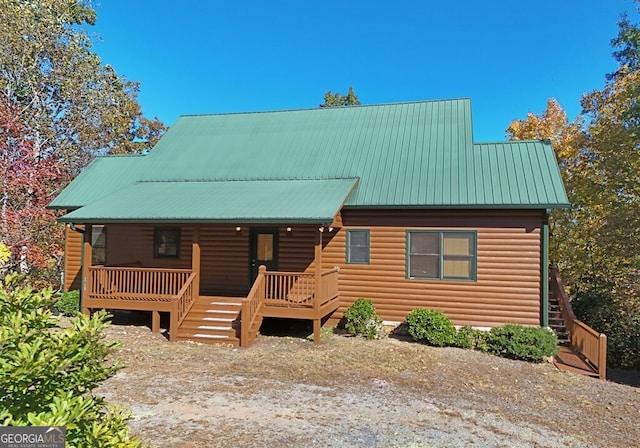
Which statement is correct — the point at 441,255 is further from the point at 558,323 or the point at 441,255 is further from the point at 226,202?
the point at 226,202

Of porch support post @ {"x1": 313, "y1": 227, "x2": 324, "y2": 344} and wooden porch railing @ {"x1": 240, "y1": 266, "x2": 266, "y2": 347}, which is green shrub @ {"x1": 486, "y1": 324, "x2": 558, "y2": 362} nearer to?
porch support post @ {"x1": 313, "y1": 227, "x2": 324, "y2": 344}

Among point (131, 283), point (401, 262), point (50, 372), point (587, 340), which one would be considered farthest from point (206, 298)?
point (587, 340)

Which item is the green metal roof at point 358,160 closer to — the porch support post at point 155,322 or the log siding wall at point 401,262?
the log siding wall at point 401,262

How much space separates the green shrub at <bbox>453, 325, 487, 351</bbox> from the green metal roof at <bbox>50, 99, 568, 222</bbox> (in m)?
3.23

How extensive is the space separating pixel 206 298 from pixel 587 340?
9755mm

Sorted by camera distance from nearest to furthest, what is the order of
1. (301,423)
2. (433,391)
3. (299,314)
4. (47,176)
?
1. (301,423)
2. (433,391)
3. (299,314)
4. (47,176)

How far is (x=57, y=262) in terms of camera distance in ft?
64.5

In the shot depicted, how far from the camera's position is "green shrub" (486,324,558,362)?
9836mm

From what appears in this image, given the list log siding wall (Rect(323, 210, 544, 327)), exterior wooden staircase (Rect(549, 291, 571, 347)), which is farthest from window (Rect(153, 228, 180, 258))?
exterior wooden staircase (Rect(549, 291, 571, 347))

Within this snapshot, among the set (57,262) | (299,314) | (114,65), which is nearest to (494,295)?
(299,314)

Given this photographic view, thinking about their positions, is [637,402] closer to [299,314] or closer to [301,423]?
[301,423]

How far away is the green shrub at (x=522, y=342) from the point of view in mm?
9836

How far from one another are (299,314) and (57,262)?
14.6 meters

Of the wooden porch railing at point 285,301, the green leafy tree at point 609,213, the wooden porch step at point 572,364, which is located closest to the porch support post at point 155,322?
the wooden porch railing at point 285,301
